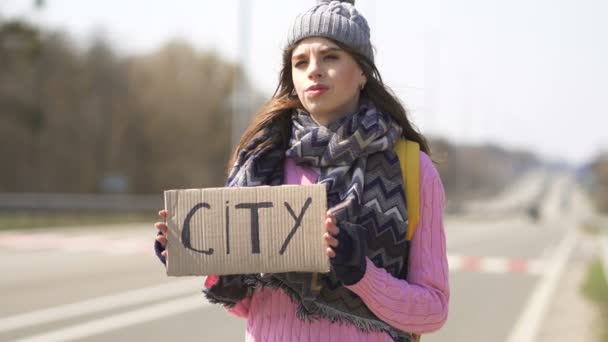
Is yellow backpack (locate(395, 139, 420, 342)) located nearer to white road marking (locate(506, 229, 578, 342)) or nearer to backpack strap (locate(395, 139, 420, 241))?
backpack strap (locate(395, 139, 420, 241))

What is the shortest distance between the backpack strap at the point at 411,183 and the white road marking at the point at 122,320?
6.93 m

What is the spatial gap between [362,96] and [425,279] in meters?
0.55

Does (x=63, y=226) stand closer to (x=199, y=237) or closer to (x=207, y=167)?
(x=199, y=237)

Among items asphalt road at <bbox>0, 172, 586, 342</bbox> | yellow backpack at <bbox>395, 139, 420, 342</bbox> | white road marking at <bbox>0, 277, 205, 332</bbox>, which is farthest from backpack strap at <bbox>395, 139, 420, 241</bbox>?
white road marking at <bbox>0, 277, 205, 332</bbox>

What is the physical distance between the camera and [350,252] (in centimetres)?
200

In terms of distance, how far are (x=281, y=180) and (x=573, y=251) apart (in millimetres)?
23878

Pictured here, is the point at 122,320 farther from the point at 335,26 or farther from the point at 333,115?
the point at 335,26

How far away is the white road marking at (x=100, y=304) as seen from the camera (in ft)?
30.5

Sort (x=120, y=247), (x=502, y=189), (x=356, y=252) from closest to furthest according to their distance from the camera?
1. (x=356, y=252)
2. (x=120, y=247)
3. (x=502, y=189)

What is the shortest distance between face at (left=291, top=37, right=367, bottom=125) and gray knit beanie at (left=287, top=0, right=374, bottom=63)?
0.02 metres

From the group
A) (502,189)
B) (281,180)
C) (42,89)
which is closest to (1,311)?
(281,180)

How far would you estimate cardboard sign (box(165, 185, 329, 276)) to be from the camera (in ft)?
6.93

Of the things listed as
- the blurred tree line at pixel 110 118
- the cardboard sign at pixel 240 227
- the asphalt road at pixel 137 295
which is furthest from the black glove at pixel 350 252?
the blurred tree line at pixel 110 118

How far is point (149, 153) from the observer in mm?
56250
